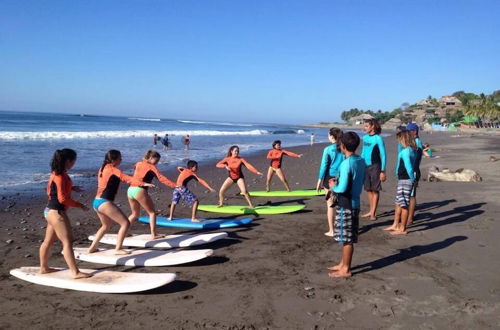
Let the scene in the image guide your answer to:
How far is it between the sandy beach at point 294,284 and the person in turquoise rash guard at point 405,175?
1.57 ft

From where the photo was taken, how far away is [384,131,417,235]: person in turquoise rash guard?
25.3 ft

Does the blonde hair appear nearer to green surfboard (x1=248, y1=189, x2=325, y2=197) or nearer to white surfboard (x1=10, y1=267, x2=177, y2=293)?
green surfboard (x1=248, y1=189, x2=325, y2=197)

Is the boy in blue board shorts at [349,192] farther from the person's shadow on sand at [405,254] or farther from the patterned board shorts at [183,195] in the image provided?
the patterned board shorts at [183,195]

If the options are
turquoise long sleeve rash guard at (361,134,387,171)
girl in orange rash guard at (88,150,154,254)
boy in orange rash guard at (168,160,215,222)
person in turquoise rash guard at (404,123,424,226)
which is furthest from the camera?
boy in orange rash guard at (168,160,215,222)

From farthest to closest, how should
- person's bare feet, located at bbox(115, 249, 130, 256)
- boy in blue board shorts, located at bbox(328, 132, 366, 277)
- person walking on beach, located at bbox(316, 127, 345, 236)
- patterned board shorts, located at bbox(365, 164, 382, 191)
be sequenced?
patterned board shorts, located at bbox(365, 164, 382, 191), person walking on beach, located at bbox(316, 127, 345, 236), person's bare feet, located at bbox(115, 249, 130, 256), boy in blue board shorts, located at bbox(328, 132, 366, 277)

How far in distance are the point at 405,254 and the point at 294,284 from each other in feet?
8.05

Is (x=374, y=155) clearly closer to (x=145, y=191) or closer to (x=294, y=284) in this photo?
(x=294, y=284)

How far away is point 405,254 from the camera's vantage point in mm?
6750

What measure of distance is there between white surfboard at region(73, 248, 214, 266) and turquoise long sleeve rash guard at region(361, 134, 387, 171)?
448 cm

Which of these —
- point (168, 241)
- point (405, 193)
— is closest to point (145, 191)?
point (168, 241)

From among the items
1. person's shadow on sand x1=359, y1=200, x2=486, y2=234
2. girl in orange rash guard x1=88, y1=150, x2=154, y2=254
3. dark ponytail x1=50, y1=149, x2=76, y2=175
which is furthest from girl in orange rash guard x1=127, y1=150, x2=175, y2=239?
person's shadow on sand x1=359, y1=200, x2=486, y2=234

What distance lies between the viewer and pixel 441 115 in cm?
11019

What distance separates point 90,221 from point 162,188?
4.77 metres

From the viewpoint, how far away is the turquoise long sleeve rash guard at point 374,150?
8477mm
